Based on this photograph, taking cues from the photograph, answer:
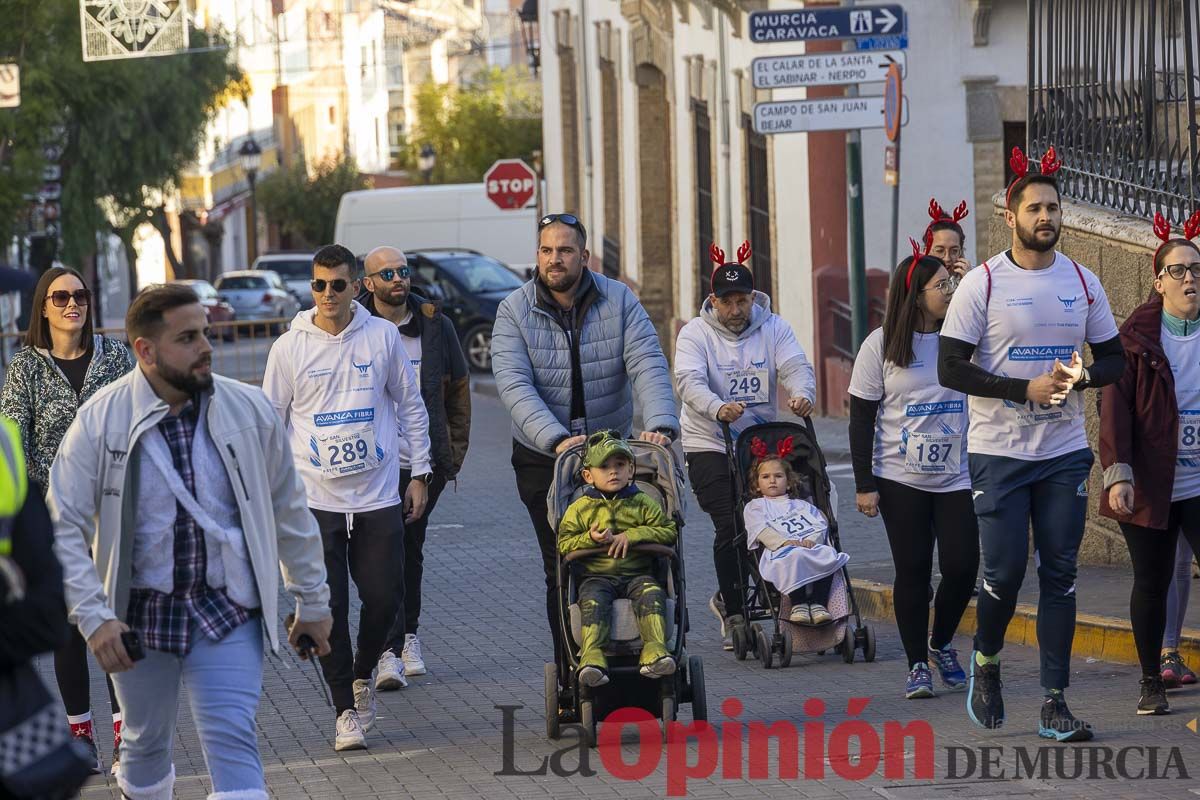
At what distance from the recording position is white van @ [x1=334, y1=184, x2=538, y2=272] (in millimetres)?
39094

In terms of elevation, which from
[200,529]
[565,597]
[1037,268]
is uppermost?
[1037,268]

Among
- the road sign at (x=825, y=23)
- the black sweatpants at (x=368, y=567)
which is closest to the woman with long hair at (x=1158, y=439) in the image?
the black sweatpants at (x=368, y=567)


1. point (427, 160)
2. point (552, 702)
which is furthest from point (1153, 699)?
point (427, 160)

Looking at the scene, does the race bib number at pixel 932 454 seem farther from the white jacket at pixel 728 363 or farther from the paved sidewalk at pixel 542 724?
the white jacket at pixel 728 363

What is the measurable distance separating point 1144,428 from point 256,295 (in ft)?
143

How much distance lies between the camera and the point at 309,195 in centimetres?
7675

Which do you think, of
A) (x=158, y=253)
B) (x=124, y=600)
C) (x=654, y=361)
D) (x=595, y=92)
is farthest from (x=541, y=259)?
(x=158, y=253)

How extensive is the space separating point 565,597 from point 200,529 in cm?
238

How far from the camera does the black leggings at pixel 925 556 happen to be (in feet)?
27.3

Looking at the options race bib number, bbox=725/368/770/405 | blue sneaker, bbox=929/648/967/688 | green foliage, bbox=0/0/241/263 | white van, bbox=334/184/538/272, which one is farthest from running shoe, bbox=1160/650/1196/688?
white van, bbox=334/184/538/272

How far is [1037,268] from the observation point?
7383 mm

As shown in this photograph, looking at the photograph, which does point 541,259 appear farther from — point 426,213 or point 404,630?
point 426,213

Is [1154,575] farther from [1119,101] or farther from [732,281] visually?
[1119,101]

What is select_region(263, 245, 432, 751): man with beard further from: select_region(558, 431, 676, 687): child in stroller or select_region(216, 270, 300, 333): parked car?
select_region(216, 270, 300, 333): parked car
